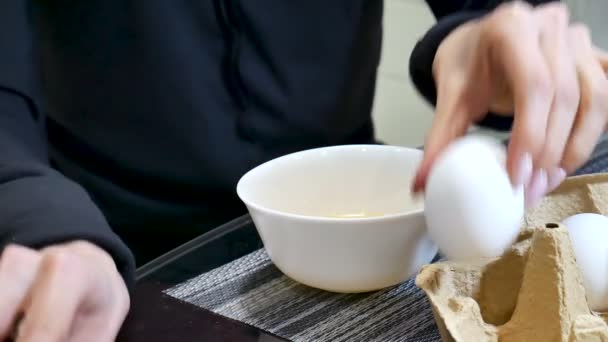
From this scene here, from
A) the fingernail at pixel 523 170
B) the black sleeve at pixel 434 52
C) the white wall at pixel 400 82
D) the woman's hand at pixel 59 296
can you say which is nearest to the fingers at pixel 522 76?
the fingernail at pixel 523 170

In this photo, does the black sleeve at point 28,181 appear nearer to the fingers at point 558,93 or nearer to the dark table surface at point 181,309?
the dark table surface at point 181,309

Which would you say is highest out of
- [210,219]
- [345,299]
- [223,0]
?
[223,0]

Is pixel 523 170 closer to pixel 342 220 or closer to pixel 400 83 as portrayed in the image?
pixel 342 220

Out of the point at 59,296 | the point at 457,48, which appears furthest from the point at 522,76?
the point at 59,296

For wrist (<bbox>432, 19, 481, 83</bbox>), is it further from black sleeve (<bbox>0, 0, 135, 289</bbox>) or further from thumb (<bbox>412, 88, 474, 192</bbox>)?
black sleeve (<bbox>0, 0, 135, 289</bbox>)

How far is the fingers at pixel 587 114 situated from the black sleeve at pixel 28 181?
1.07ft

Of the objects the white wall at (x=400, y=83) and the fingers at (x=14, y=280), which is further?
the white wall at (x=400, y=83)

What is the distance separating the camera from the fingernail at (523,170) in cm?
44

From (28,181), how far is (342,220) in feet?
0.77

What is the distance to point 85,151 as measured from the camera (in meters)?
0.80

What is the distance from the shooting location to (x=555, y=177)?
478 millimetres

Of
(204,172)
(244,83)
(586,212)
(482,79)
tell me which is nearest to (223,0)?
(244,83)

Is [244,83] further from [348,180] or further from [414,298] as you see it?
[414,298]

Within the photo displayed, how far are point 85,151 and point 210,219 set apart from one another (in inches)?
6.5
